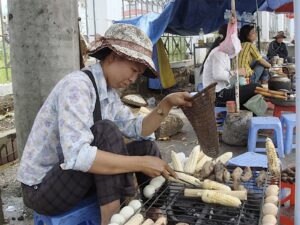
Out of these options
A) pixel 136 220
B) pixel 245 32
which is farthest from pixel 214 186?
pixel 245 32

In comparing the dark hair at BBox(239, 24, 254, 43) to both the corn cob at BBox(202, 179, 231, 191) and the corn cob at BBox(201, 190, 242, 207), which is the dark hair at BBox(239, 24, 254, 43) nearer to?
the corn cob at BBox(202, 179, 231, 191)

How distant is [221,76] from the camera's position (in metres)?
6.61

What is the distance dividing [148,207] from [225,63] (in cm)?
453

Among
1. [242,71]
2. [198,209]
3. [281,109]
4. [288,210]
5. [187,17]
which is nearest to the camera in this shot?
[198,209]

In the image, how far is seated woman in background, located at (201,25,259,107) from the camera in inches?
261

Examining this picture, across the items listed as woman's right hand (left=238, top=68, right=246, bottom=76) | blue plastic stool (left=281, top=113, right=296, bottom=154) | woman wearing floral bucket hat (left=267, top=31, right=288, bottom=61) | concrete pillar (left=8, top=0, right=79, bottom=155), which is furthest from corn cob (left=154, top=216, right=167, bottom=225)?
woman wearing floral bucket hat (left=267, top=31, right=288, bottom=61)

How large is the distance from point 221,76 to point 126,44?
4302mm

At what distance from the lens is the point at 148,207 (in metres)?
2.56

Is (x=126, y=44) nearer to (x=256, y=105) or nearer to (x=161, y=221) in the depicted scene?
(x=161, y=221)

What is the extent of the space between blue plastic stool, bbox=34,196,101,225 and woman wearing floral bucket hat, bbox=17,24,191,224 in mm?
49

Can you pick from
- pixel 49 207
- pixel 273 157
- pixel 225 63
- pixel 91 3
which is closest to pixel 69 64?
pixel 49 207

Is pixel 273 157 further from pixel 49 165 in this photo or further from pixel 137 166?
pixel 49 165

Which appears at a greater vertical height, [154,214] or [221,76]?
[221,76]

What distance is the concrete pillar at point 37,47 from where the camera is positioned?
12.3 ft
